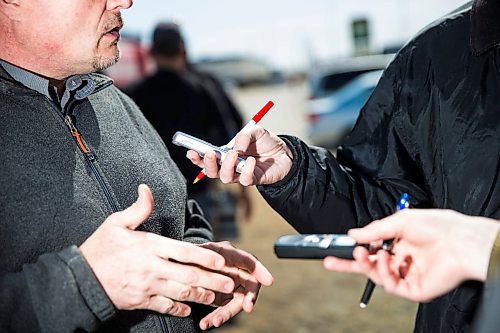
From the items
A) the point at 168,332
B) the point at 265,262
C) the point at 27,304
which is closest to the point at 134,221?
the point at 27,304

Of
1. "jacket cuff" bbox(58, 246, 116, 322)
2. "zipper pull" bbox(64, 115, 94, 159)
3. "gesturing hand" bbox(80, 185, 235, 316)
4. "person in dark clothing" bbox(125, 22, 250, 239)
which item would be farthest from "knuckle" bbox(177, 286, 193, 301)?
"person in dark clothing" bbox(125, 22, 250, 239)

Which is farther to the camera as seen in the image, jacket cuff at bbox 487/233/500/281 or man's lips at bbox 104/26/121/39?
man's lips at bbox 104/26/121/39

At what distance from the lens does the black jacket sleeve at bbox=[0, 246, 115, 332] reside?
1.30 m

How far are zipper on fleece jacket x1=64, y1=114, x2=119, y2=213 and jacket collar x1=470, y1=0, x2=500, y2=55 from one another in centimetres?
116

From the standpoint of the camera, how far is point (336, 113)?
35.0 feet

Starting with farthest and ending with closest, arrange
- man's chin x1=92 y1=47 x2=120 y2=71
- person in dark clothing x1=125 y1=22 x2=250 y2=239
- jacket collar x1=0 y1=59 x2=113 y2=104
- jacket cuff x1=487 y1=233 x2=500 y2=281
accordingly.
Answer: person in dark clothing x1=125 y1=22 x2=250 y2=239
man's chin x1=92 y1=47 x2=120 y2=71
jacket collar x1=0 y1=59 x2=113 y2=104
jacket cuff x1=487 y1=233 x2=500 y2=281

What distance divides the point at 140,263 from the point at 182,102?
3.16 m

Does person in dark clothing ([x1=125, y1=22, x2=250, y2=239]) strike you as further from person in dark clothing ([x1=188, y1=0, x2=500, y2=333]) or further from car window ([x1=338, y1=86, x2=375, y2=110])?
car window ([x1=338, y1=86, x2=375, y2=110])

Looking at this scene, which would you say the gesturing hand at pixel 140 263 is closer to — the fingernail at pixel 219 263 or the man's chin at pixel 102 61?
the fingernail at pixel 219 263

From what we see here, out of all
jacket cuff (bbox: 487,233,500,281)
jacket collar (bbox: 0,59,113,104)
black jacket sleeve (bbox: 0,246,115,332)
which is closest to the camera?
jacket cuff (bbox: 487,233,500,281)

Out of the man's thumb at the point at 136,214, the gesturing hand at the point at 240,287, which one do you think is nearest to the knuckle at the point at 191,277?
the man's thumb at the point at 136,214

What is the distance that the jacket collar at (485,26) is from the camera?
172 centimetres

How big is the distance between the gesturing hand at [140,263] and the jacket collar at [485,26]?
1.04 m

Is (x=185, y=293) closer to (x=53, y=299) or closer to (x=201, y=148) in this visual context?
(x=53, y=299)
